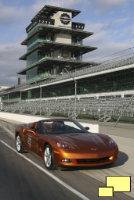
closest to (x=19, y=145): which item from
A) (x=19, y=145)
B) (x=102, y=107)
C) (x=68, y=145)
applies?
(x=19, y=145)

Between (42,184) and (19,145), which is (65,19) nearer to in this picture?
(19,145)

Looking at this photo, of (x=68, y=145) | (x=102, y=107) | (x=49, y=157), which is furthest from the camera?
(x=102, y=107)

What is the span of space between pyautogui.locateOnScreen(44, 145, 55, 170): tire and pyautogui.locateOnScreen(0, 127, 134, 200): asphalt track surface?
0.65ft

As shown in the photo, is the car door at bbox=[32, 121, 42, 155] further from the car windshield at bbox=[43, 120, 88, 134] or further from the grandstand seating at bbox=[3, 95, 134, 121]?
the grandstand seating at bbox=[3, 95, 134, 121]

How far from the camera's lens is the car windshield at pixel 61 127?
780cm

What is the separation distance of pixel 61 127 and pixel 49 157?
1278 millimetres

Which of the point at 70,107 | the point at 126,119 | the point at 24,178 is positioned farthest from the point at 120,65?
the point at 24,178

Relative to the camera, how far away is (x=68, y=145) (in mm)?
6531

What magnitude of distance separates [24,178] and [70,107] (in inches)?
1368

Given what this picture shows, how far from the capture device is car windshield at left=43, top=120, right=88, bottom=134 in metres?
7.80

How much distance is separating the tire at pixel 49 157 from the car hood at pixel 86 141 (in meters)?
0.38

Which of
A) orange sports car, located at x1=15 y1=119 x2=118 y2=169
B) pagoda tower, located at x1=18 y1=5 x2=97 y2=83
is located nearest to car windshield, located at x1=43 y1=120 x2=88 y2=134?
orange sports car, located at x1=15 y1=119 x2=118 y2=169

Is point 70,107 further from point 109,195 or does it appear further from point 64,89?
point 109,195

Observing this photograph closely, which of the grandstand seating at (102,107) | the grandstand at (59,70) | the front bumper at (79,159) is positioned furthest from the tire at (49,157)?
the grandstand at (59,70)
